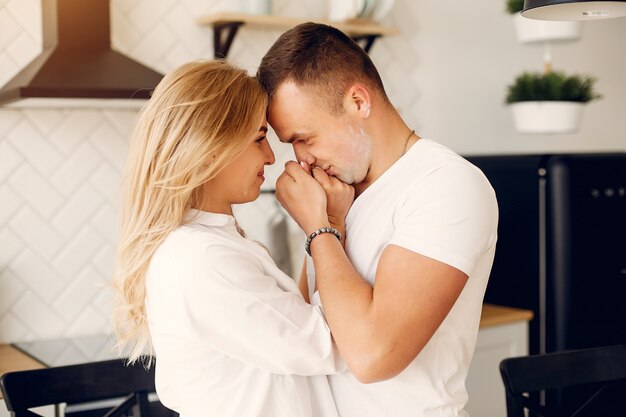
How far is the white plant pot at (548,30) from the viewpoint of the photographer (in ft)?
9.93

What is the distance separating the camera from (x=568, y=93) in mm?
3100

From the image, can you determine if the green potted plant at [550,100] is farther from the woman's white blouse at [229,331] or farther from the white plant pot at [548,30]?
the woman's white blouse at [229,331]

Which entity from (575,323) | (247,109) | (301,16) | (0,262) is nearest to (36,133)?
(0,262)

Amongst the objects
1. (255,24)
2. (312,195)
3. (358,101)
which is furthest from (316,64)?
(255,24)

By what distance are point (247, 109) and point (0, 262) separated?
4.34 ft

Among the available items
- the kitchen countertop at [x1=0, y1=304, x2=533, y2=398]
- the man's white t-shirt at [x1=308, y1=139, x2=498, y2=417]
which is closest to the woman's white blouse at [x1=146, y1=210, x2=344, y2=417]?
the man's white t-shirt at [x1=308, y1=139, x2=498, y2=417]

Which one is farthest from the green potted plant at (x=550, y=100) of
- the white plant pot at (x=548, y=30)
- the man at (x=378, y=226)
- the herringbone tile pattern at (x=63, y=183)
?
the man at (x=378, y=226)

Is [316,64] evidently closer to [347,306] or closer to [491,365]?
[347,306]

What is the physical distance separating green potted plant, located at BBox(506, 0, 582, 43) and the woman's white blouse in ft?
6.50

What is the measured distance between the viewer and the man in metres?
1.35

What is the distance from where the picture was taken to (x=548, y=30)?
304cm

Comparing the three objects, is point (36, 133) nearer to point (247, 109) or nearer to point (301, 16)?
point (301, 16)

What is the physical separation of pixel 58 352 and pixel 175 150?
47.1 inches

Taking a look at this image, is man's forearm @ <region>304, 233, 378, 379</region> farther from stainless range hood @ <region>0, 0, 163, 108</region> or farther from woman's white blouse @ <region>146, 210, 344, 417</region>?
stainless range hood @ <region>0, 0, 163, 108</region>
